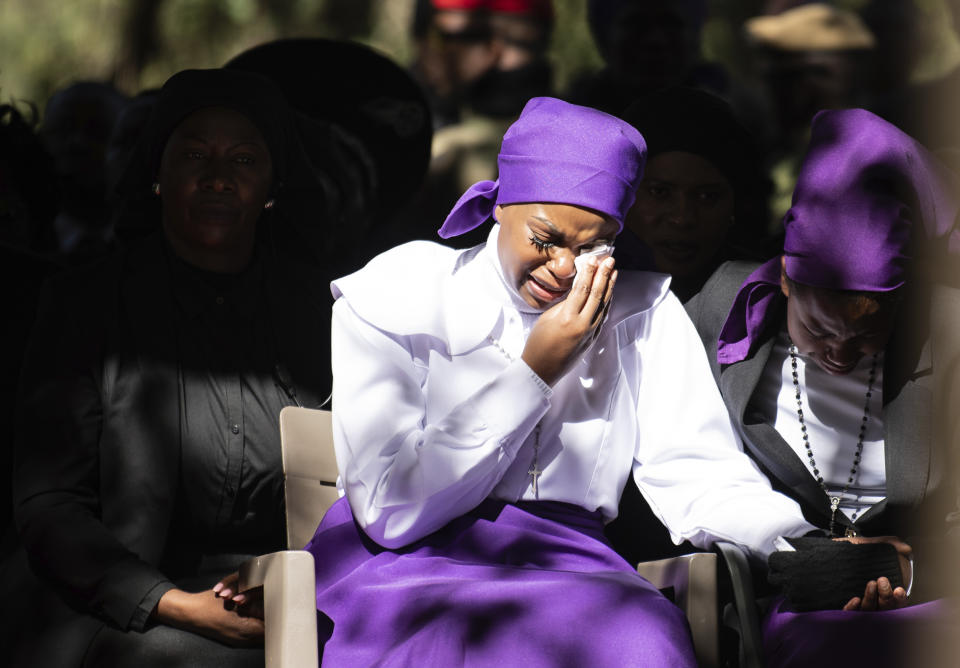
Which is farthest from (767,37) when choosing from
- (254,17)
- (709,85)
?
(254,17)

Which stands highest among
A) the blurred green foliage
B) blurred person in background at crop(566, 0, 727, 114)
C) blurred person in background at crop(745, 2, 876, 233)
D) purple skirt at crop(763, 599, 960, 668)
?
blurred person in background at crop(566, 0, 727, 114)

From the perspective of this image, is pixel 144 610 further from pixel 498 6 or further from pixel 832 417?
pixel 498 6

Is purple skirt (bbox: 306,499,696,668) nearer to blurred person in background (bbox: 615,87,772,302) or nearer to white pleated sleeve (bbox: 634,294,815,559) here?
white pleated sleeve (bbox: 634,294,815,559)

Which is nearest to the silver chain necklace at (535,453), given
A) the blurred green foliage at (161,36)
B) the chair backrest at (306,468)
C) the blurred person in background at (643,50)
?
the chair backrest at (306,468)

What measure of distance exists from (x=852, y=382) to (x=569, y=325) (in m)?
1.04

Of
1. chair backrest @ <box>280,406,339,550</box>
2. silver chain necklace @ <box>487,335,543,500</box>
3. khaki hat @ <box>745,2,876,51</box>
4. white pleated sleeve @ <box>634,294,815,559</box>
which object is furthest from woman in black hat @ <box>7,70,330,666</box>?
khaki hat @ <box>745,2,876,51</box>

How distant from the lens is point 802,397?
12.8 ft

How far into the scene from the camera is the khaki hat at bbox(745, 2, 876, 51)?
712 cm

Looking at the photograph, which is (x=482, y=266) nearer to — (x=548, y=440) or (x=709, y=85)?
(x=548, y=440)

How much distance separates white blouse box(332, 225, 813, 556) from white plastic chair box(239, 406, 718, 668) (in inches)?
6.9

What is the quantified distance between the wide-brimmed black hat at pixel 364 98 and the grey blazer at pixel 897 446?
221 centimetres

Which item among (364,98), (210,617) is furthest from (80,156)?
(210,617)

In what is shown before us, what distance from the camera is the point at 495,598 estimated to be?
313 cm

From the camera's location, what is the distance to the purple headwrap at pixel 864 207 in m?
3.46
